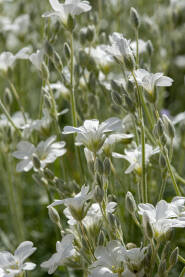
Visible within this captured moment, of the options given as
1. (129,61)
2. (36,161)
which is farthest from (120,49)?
(36,161)

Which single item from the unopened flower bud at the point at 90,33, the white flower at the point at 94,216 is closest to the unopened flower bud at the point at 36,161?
the white flower at the point at 94,216

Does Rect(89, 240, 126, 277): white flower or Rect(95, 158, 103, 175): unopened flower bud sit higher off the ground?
Rect(95, 158, 103, 175): unopened flower bud

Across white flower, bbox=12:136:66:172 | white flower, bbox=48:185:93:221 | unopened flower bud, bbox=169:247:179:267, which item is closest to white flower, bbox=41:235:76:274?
white flower, bbox=48:185:93:221

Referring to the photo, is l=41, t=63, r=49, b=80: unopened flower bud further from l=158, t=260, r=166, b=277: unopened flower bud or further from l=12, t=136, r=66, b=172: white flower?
l=158, t=260, r=166, b=277: unopened flower bud

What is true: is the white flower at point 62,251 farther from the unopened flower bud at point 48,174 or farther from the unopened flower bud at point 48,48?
the unopened flower bud at point 48,48

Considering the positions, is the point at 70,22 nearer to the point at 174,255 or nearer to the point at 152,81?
the point at 152,81
